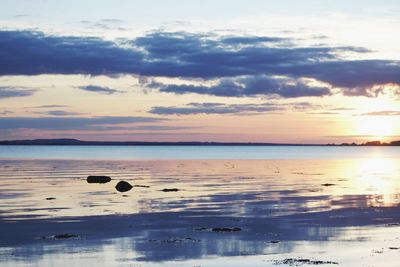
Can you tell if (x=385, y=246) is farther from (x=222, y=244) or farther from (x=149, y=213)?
(x=149, y=213)

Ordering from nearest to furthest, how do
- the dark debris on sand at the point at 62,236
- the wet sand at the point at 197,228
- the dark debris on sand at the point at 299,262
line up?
the dark debris on sand at the point at 299,262 < the wet sand at the point at 197,228 < the dark debris on sand at the point at 62,236

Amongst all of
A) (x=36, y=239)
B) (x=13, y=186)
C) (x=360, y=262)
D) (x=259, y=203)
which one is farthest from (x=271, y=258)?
(x=13, y=186)

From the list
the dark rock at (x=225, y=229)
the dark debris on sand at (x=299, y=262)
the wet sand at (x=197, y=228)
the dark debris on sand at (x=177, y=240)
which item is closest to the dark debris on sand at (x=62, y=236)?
the wet sand at (x=197, y=228)

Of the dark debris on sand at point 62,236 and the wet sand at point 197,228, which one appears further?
the dark debris on sand at point 62,236

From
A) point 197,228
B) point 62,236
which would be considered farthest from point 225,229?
point 62,236

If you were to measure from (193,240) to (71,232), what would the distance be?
7.26 m

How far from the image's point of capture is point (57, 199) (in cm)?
5306

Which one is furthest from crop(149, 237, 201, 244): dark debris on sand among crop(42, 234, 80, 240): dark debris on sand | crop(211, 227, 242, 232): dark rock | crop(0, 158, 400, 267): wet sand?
crop(42, 234, 80, 240): dark debris on sand

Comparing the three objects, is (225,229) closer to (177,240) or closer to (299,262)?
(177,240)

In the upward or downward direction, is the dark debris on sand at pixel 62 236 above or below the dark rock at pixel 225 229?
above

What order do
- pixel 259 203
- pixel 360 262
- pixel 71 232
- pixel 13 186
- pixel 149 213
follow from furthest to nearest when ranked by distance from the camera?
1. pixel 13 186
2. pixel 259 203
3. pixel 149 213
4. pixel 71 232
5. pixel 360 262

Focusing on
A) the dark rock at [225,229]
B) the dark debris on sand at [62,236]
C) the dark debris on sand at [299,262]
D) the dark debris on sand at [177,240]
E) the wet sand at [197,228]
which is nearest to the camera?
the dark debris on sand at [299,262]

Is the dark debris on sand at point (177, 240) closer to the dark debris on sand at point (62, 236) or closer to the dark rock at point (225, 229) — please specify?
the dark rock at point (225, 229)

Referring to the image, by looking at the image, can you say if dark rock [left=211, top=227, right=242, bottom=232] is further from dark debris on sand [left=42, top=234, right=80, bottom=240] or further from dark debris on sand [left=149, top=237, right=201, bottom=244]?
dark debris on sand [left=42, top=234, right=80, bottom=240]
